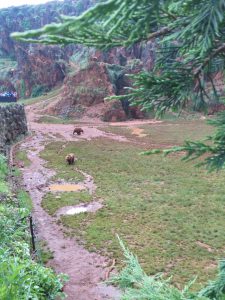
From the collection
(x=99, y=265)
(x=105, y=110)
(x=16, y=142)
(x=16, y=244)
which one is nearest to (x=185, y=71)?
(x=16, y=244)

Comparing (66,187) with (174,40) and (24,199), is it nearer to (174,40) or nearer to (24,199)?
(24,199)

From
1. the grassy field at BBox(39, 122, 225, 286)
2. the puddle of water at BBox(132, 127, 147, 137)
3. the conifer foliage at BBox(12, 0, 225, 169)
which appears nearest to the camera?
the conifer foliage at BBox(12, 0, 225, 169)

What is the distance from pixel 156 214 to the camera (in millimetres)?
14164

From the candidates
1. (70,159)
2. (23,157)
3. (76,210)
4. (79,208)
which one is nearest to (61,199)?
(79,208)

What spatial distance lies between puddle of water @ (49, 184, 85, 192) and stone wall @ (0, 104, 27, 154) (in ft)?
31.1

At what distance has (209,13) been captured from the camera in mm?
2082

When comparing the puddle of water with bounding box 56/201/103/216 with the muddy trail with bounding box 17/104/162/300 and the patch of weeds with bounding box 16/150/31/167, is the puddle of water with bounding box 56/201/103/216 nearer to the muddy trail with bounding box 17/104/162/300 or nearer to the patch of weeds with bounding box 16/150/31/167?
the muddy trail with bounding box 17/104/162/300

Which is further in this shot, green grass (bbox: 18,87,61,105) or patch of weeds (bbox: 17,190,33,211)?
green grass (bbox: 18,87,61,105)

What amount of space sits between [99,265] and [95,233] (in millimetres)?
2117

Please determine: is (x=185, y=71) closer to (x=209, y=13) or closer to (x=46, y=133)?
(x=209, y=13)

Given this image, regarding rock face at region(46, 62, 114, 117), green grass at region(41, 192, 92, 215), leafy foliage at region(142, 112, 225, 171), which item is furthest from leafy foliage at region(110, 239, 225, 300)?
rock face at region(46, 62, 114, 117)

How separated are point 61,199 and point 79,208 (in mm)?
1451

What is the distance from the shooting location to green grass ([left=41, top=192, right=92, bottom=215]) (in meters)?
15.1

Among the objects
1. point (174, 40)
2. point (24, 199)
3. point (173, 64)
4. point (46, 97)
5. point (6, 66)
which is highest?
point (6, 66)
